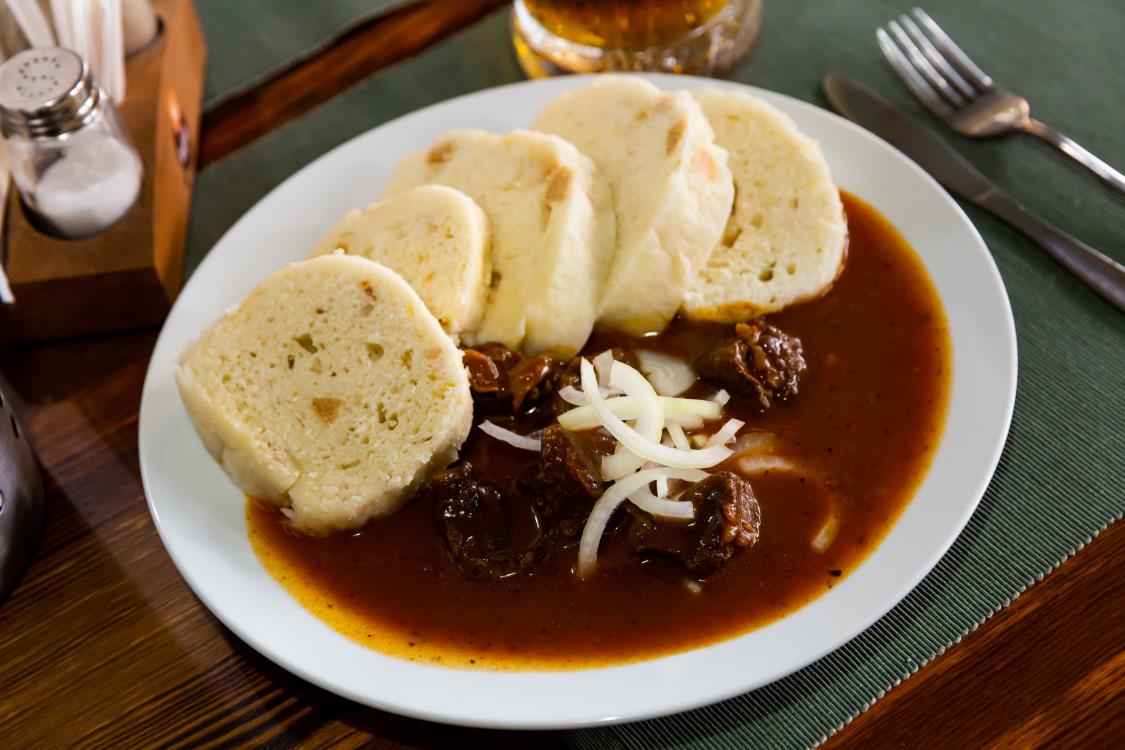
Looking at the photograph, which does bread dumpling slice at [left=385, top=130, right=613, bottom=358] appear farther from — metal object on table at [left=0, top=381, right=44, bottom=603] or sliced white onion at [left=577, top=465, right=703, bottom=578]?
metal object on table at [left=0, top=381, right=44, bottom=603]

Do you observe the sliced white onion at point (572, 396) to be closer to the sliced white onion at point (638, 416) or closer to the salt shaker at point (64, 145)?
the sliced white onion at point (638, 416)

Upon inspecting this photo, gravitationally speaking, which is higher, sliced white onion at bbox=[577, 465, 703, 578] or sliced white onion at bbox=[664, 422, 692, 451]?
sliced white onion at bbox=[664, 422, 692, 451]

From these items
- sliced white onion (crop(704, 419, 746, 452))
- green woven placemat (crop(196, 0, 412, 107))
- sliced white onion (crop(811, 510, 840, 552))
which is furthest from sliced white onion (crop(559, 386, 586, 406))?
green woven placemat (crop(196, 0, 412, 107))

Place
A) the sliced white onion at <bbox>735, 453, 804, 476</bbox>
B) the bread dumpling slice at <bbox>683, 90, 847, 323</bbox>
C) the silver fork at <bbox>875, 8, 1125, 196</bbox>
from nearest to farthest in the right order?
the sliced white onion at <bbox>735, 453, 804, 476</bbox>
the bread dumpling slice at <bbox>683, 90, 847, 323</bbox>
the silver fork at <bbox>875, 8, 1125, 196</bbox>

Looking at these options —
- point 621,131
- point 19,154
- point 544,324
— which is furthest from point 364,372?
point 19,154

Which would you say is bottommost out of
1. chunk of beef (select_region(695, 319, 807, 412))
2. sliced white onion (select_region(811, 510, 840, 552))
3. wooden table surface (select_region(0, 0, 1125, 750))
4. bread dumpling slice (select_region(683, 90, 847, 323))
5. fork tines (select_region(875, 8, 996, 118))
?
wooden table surface (select_region(0, 0, 1125, 750))
